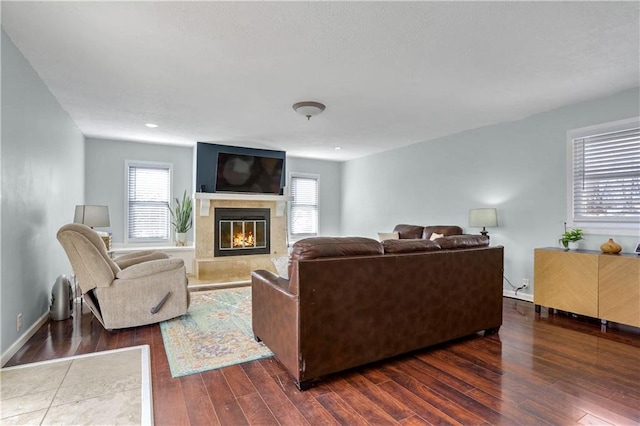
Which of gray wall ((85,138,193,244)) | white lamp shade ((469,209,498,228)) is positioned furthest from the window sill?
gray wall ((85,138,193,244))

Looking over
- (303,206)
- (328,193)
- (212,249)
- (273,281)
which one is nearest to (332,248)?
(273,281)

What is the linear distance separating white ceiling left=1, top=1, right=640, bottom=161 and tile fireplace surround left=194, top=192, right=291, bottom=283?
6.17 feet

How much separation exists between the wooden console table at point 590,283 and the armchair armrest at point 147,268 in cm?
413

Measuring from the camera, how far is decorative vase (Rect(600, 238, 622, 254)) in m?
3.46

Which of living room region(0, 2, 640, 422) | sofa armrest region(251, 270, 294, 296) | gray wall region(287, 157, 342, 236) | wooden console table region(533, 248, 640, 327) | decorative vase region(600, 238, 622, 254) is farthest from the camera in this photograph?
gray wall region(287, 157, 342, 236)

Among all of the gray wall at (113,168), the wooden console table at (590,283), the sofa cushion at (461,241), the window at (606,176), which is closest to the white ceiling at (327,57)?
the window at (606,176)

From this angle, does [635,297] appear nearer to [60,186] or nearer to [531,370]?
[531,370]

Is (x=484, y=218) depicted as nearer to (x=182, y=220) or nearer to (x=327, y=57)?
(x=327, y=57)

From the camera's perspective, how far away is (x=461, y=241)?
297 centimetres

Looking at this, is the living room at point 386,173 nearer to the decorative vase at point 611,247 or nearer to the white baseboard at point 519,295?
the white baseboard at point 519,295

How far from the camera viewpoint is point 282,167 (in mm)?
6934

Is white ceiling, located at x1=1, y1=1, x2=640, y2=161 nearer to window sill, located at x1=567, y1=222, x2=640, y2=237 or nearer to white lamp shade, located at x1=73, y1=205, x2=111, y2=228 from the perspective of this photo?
white lamp shade, located at x1=73, y1=205, x2=111, y2=228

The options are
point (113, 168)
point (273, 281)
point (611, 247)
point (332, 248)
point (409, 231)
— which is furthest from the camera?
point (113, 168)

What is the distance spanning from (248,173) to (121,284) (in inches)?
145
